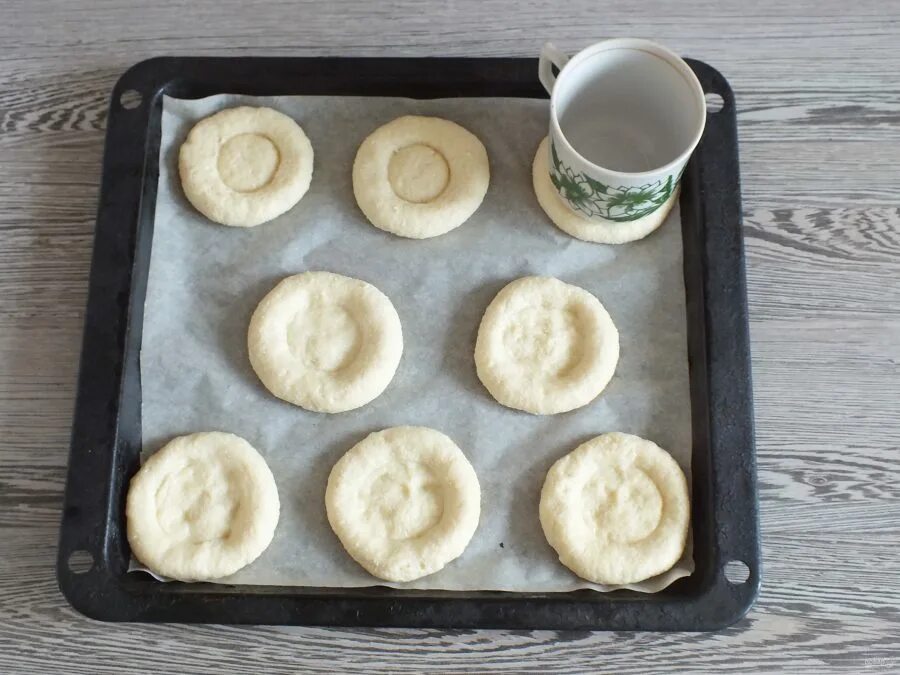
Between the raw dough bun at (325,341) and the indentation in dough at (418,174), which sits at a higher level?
the indentation in dough at (418,174)

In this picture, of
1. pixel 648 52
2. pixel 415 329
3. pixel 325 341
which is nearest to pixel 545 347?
pixel 415 329

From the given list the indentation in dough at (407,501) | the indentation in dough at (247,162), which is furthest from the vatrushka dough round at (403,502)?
the indentation in dough at (247,162)

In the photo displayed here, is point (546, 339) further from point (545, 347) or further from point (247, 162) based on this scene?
point (247, 162)

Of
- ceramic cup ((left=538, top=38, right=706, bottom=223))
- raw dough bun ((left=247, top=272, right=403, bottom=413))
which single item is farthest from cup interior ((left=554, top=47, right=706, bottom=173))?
raw dough bun ((left=247, top=272, right=403, bottom=413))

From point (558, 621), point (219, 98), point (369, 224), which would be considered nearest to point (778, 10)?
point (369, 224)

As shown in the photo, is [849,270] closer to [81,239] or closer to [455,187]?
[455,187]

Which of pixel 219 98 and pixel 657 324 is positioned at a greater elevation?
pixel 219 98

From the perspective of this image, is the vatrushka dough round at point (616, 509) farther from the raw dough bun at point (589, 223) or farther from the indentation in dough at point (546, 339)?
the raw dough bun at point (589, 223)
